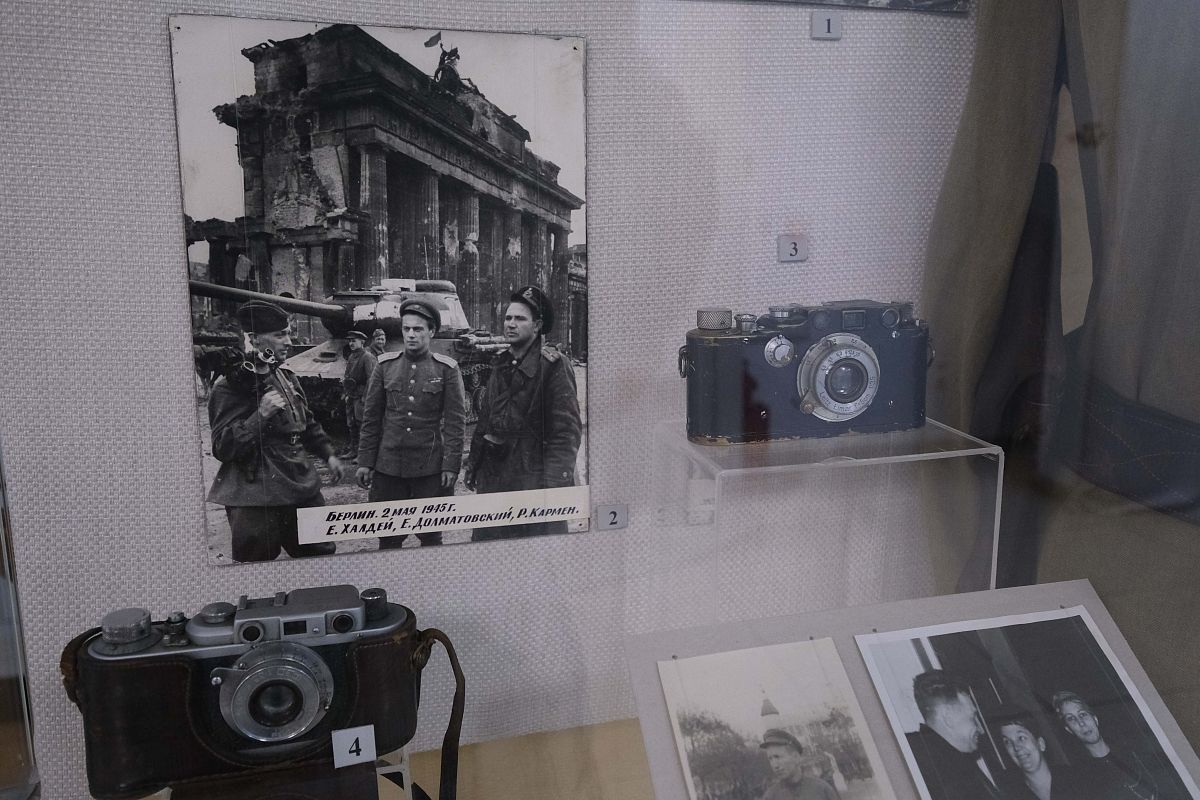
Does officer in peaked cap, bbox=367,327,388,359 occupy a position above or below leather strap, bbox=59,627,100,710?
above

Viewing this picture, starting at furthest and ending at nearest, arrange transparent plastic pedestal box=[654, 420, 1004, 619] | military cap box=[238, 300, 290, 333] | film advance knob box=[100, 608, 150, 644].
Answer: transparent plastic pedestal box=[654, 420, 1004, 619] < military cap box=[238, 300, 290, 333] < film advance knob box=[100, 608, 150, 644]

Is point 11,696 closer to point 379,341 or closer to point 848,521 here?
point 379,341

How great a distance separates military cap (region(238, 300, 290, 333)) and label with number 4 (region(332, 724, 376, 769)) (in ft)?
1.28

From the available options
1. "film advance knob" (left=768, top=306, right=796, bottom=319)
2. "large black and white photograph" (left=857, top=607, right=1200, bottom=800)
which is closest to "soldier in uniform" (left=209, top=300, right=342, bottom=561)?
"film advance knob" (left=768, top=306, right=796, bottom=319)

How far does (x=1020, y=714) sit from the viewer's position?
0.80 meters

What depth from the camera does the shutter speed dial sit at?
859 mm

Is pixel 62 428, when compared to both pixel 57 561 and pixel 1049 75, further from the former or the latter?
pixel 1049 75

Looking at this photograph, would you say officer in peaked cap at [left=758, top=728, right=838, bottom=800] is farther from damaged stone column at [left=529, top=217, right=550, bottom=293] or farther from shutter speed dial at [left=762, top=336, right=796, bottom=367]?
damaged stone column at [left=529, top=217, right=550, bottom=293]

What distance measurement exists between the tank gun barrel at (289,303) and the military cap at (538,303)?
0.58 feet

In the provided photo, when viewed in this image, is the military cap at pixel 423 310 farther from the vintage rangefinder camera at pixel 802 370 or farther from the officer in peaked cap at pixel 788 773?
the officer in peaked cap at pixel 788 773

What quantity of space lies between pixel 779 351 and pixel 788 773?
0.41 meters

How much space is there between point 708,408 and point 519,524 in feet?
0.83
